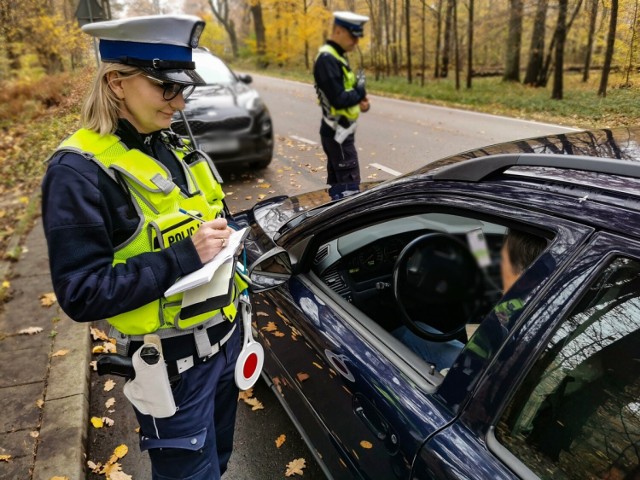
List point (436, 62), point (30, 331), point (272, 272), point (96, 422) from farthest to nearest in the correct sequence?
point (436, 62)
point (30, 331)
point (96, 422)
point (272, 272)

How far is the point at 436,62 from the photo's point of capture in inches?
755

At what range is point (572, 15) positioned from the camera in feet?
7.67

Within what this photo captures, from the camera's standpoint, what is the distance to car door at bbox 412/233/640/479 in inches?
39.1

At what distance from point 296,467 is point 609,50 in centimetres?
235

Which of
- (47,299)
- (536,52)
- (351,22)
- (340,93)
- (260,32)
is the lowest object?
(47,299)

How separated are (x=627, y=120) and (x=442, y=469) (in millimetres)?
1510

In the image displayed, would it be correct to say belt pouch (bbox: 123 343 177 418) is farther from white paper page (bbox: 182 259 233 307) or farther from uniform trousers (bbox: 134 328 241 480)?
white paper page (bbox: 182 259 233 307)

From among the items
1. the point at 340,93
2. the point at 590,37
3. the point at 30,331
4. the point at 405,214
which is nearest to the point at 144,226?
the point at 405,214

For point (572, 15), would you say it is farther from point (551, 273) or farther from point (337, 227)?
point (551, 273)

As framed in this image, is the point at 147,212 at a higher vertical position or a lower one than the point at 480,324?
higher

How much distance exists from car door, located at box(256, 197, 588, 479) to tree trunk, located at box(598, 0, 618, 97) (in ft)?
3.69

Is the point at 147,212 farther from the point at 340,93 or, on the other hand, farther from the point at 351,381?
the point at 340,93

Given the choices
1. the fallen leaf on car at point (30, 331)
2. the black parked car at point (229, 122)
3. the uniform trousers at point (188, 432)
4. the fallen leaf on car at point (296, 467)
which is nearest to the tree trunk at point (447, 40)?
the black parked car at point (229, 122)

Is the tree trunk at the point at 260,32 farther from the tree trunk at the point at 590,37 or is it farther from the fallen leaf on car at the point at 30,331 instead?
the tree trunk at the point at 590,37
